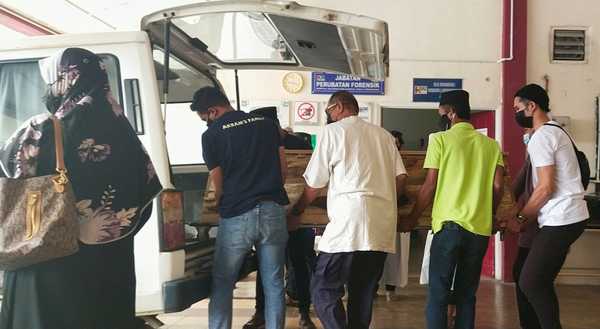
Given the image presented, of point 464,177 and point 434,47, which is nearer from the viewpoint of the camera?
point 464,177

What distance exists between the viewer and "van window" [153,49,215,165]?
416 centimetres

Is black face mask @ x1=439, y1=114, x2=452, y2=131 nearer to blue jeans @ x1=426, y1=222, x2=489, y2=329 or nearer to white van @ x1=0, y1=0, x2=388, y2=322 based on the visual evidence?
white van @ x1=0, y1=0, x2=388, y2=322

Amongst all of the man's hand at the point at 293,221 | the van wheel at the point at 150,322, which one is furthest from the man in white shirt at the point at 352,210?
the van wheel at the point at 150,322

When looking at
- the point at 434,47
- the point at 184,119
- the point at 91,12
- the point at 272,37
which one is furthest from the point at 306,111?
the point at 272,37

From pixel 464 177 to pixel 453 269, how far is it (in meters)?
0.55

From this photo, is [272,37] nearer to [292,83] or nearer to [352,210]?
[352,210]

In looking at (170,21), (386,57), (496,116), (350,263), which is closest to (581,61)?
(496,116)

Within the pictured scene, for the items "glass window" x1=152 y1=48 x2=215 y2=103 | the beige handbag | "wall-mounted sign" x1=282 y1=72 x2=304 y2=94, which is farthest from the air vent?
the beige handbag

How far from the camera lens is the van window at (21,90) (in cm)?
270

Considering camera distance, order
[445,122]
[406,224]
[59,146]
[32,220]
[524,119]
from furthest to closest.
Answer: [445,122], [524,119], [406,224], [59,146], [32,220]

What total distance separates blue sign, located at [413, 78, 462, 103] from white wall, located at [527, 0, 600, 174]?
100cm

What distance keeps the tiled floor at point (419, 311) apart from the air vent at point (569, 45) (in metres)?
2.93

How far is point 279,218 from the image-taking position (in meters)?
3.11

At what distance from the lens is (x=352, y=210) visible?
9.80 feet
